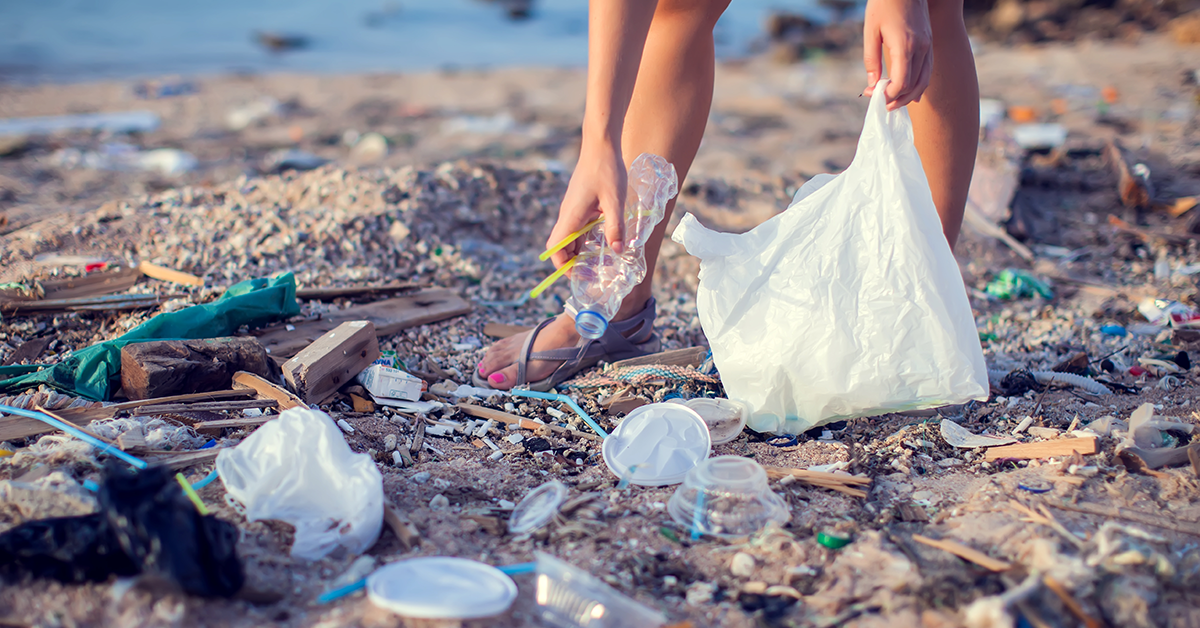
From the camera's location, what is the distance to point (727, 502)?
156 centimetres

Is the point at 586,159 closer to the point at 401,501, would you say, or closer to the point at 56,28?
the point at 401,501

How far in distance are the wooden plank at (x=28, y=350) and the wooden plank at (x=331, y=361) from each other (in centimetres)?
85

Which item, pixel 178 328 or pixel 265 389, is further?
pixel 178 328

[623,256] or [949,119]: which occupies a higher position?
[949,119]

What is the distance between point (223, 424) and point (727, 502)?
1238 millimetres

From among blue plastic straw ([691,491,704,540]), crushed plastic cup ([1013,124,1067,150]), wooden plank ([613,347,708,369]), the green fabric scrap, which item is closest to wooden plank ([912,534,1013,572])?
blue plastic straw ([691,491,704,540])

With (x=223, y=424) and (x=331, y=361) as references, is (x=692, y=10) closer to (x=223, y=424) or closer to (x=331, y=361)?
(x=331, y=361)

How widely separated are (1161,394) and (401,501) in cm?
212

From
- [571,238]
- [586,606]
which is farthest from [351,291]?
[586,606]


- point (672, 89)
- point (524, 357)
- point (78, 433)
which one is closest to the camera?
point (78, 433)

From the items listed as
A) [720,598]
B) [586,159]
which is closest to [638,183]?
[586,159]

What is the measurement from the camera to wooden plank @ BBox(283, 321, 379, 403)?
1.97 meters

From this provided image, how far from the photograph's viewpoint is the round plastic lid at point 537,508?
1537mm

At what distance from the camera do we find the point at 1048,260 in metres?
3.49
